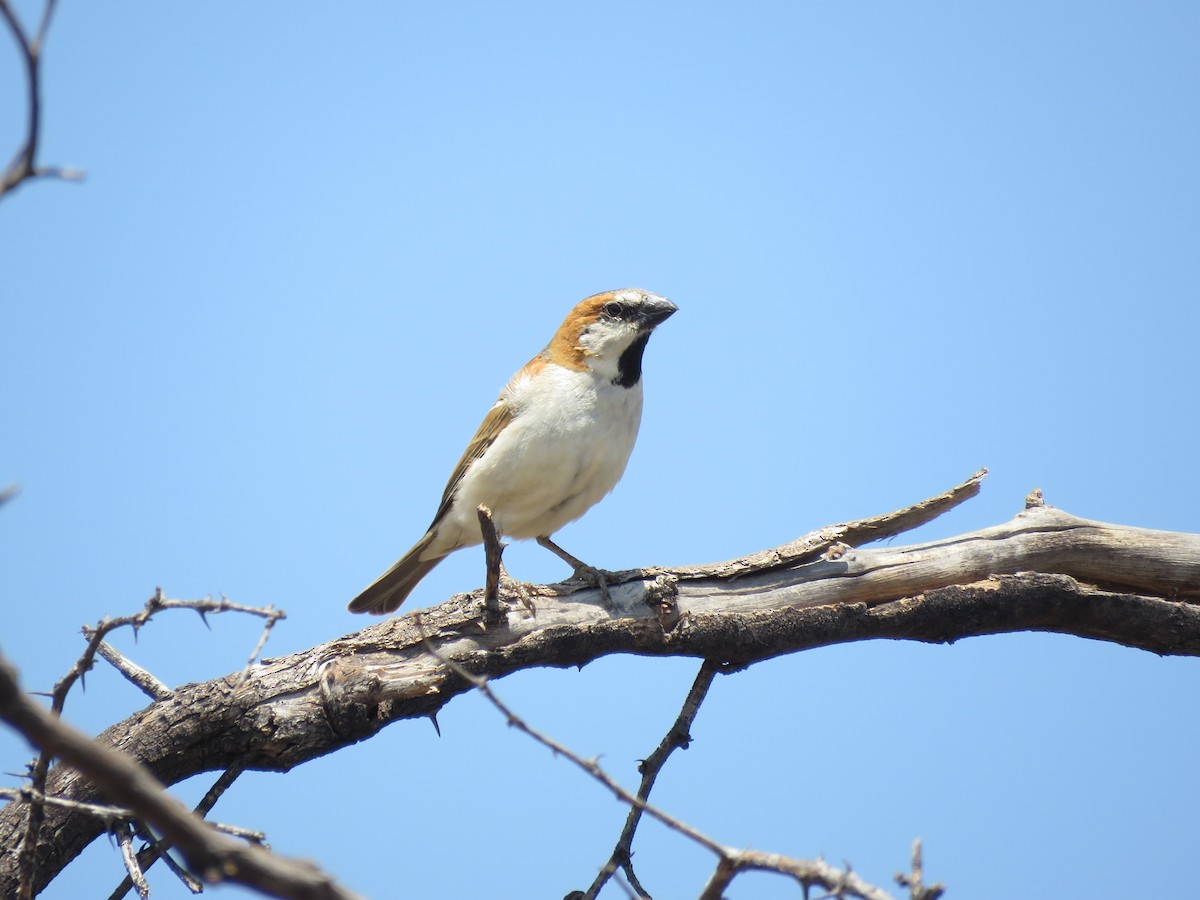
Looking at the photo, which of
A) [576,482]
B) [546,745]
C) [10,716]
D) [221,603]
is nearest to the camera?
[10,716]

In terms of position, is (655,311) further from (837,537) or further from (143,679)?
(143,679)

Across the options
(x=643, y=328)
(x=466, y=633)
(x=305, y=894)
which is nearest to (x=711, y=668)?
(x=466, y=633)

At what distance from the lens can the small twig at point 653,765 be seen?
152 inches

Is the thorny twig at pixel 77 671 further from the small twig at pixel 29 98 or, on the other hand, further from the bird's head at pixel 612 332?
the bird's head at pixel 612 332

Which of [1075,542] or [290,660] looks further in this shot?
[1075,542]

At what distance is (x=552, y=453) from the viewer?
6066 mm

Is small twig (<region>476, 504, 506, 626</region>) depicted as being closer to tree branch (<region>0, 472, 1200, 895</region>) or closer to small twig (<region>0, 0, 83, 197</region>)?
tree branch (<region>0, 472, 1200, 895</region>)

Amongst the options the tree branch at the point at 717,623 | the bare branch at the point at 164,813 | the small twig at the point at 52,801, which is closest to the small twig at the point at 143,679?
the tree branch at the point at 717,623

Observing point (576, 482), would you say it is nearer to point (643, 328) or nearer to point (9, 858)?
point (643, 328)

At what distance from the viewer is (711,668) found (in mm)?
4969

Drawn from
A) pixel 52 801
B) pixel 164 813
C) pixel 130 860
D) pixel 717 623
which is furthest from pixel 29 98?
pixel 717 623

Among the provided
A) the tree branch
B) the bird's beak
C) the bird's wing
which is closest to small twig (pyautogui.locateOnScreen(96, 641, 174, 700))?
the tree branch

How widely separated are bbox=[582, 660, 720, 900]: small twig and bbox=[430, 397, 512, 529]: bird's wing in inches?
81.4

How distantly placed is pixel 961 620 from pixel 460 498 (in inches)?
114
